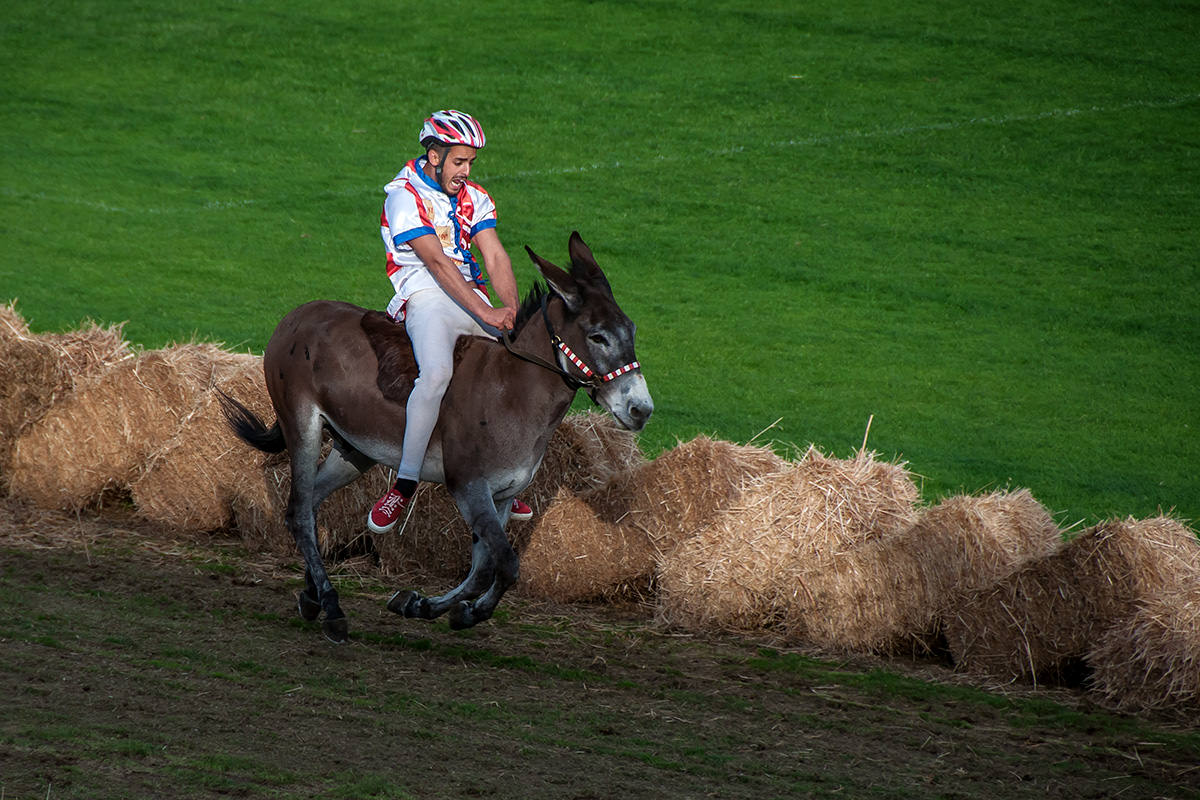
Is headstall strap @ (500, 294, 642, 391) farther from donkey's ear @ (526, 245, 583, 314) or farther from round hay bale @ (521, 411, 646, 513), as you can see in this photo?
round hay bale @ (521, 411, 646, 513)

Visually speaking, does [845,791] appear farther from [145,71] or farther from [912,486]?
[145,71]

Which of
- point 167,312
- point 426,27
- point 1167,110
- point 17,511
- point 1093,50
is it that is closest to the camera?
point 17,511

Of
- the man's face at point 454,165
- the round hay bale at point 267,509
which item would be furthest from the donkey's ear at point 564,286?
the round hay bale at point 267,509

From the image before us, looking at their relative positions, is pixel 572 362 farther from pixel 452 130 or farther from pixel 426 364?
pixel 452 130

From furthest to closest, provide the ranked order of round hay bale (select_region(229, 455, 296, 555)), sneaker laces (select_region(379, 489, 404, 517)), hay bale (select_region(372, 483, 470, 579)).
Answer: round hay bale (select_region(229, 455, 296, 555)) < hay bale (select_region(372, 483, 470, 579)) < sneaker laces (select_region(379, 489, 404, 517))

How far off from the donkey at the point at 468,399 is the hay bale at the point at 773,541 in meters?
1.37

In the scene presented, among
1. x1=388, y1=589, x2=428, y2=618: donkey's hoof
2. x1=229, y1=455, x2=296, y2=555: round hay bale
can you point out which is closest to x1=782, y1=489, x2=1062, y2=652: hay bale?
x1=388, y1=589, x2=428, y2=618: donkey's hoof

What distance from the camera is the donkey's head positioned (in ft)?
23.0

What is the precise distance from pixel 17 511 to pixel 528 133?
11.6m

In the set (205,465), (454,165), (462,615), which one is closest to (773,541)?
(462,615)

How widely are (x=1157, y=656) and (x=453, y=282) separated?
14.0ft

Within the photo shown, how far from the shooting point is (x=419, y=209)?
7.80 m

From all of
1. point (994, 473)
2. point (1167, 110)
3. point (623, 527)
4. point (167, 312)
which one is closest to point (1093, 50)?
point (1167, 110)

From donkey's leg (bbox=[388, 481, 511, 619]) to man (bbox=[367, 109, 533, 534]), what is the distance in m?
0.38
